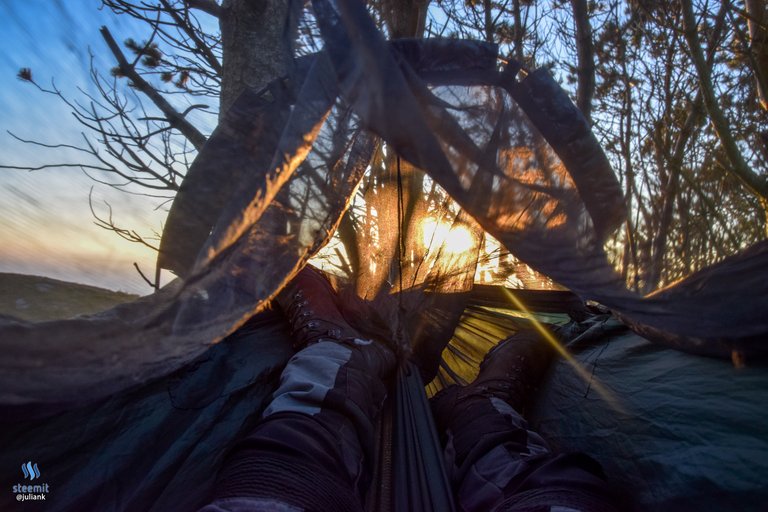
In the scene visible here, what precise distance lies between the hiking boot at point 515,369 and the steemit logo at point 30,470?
2.68ft

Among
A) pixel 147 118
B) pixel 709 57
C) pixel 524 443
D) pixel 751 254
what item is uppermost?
pixel 709 57

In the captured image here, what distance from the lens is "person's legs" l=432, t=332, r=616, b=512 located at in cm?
58

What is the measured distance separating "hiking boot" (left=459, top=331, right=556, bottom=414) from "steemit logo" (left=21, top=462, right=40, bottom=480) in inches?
32.2

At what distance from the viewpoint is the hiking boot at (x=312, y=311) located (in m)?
1.08

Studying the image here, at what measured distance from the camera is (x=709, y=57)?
2.47 m

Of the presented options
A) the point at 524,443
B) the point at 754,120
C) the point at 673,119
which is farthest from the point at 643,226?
the point at 754,120

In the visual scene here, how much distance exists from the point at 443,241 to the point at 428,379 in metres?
0.46

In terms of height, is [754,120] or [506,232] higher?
[754,120]

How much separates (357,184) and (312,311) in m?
0.46

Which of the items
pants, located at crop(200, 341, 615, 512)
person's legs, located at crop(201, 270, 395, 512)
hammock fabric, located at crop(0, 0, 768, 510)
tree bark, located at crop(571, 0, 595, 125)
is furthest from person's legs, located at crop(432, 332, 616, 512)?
tree bark, located at crop(571, 0, 595, 125)

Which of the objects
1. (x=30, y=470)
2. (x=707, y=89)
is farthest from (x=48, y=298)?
(x=707, y=89)

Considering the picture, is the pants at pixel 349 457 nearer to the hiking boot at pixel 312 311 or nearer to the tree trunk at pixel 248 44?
the hiking boot at pixel 312 311

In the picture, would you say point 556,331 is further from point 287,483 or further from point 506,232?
point 287,483

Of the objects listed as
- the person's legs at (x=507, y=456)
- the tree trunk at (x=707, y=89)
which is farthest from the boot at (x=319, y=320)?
the tree trunk at (x=707, y=89)
